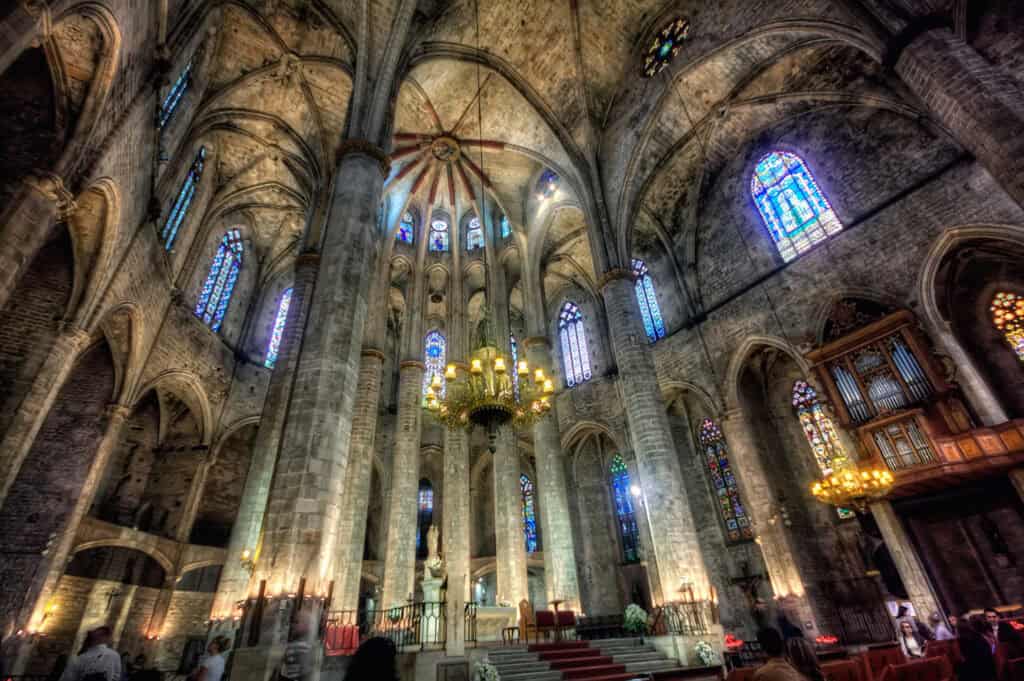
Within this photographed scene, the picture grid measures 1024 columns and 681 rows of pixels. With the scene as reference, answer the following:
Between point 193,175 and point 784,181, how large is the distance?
20122 mm

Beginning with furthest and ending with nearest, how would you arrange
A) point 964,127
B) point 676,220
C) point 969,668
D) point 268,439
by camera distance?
point 676,220 < point 268,439 < point 964,127 < point 969,668

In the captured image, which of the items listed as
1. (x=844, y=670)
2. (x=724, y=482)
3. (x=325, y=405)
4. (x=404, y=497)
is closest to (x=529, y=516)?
(x=404, y=497)

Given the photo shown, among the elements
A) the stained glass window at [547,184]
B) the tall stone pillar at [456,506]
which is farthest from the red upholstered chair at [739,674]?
the stained glass window at [547,184]

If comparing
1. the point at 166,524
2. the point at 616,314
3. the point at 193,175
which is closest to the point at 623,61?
the point at 616,314

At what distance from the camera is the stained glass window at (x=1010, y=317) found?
35.8 feet

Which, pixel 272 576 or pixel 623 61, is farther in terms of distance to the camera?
pixel 623 61

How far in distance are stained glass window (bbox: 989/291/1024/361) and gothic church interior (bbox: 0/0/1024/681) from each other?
18cm

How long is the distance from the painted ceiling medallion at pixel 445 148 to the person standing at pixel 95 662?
56.0 feet

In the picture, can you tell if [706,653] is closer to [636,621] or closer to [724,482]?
[636,621]

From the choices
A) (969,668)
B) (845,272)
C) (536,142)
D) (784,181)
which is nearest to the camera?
(969,668)

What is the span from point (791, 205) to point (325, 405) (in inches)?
608

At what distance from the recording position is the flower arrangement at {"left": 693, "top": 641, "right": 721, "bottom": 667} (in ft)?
28.5

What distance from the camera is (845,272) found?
512 inches

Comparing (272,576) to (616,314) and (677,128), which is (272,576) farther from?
(677,128)
